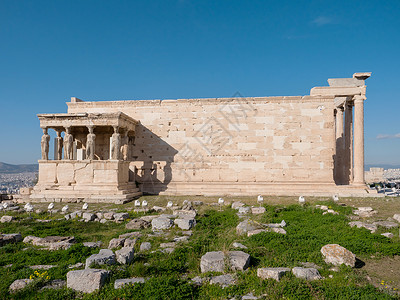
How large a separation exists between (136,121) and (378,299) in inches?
646

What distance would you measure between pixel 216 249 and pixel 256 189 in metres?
11.0

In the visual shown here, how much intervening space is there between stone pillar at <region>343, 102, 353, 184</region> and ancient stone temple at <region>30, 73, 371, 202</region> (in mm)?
A: 64

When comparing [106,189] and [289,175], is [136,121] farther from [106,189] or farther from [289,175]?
[289,175]

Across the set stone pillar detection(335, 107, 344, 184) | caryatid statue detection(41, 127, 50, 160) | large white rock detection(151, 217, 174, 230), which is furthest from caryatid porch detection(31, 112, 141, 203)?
stone pillar detection(335, 107, 344, 184)

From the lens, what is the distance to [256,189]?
17.6 meters

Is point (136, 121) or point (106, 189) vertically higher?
point (136, 121)

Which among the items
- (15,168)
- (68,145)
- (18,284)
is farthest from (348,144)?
(15,168)

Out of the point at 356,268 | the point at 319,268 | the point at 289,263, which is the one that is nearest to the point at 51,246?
the point at 289,263

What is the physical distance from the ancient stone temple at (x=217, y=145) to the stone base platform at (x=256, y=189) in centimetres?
6

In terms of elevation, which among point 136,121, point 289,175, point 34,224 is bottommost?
point 34,224

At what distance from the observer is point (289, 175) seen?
1794cm

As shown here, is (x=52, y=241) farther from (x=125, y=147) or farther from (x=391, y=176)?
(x=391, y=176)

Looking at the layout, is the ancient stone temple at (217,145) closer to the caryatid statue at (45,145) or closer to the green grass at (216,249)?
the caryatid statue at (45,145)

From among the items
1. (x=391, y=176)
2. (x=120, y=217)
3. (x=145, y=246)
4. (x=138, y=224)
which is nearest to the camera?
(x=145, y=246)
